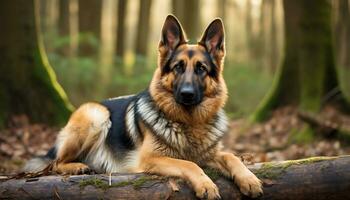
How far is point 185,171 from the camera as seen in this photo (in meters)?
4.52

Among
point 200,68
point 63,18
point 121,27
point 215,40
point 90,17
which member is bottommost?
point 121,27

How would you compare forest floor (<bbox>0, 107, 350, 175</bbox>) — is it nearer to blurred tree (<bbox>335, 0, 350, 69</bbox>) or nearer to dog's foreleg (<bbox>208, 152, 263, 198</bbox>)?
dog's foreleg (<bbox>208, 152, 263, 198</bbox>)

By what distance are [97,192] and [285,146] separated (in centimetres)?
565

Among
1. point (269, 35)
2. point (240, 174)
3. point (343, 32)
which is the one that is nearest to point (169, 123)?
point (240, 174)

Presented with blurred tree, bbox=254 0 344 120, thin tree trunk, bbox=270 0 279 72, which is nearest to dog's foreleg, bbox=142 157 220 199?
blurred tree, bbox=254 0 344 120

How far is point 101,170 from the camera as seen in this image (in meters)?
5.77

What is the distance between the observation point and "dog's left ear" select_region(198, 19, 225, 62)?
5379 millimetres

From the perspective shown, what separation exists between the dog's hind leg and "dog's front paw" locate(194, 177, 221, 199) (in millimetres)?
1840

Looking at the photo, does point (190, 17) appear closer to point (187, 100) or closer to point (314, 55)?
point (314, 55)

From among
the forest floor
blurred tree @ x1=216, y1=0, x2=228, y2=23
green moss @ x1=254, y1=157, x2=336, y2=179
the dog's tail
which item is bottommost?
the forest floor

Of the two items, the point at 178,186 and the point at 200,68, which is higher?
the point at 200,68

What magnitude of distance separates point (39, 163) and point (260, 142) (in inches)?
210

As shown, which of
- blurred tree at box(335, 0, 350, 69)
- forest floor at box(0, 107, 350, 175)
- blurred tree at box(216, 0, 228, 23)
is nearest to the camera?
forest floor at box(0, 107, 350, 175)

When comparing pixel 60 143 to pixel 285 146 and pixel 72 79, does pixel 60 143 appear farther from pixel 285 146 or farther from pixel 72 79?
pixel 72 79
